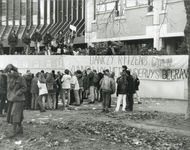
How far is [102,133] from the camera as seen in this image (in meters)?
8.93

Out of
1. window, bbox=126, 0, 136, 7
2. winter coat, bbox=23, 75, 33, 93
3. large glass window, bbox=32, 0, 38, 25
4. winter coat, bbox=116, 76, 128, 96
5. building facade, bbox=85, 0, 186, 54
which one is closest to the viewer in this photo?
winter coat, bbox=116, 76, 128, 96

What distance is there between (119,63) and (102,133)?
34.9 feet

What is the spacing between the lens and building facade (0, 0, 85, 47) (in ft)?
138

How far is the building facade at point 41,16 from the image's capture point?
42.0 m

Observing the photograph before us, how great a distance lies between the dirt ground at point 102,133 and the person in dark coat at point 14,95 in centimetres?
48

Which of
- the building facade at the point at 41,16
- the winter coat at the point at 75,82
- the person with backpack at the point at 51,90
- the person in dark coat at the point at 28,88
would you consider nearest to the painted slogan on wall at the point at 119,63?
the winter coat at the point at 75,82

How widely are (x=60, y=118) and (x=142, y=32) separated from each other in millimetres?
15033

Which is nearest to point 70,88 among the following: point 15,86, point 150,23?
point 15,86

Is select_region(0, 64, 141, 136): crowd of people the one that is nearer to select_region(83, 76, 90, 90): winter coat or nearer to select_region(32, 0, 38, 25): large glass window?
select_region(83, 76, 90, 90): winter coat

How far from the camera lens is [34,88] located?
13.9 m

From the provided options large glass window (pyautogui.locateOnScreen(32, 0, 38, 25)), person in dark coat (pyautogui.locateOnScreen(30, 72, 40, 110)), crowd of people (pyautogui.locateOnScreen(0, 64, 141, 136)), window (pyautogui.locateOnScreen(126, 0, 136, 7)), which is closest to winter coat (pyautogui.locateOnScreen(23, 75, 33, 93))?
crowd of people (pyautogui.locateOnScreen(0, 64, 141, 136))

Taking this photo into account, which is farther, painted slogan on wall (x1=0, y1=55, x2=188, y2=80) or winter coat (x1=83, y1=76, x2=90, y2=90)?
painted slogan on wall (x1=0, y1=55, x2=188, y2=80)

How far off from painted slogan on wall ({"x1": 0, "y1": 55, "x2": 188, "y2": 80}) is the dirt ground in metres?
6.27

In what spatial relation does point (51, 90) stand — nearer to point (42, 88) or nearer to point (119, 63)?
point (42, 88)
